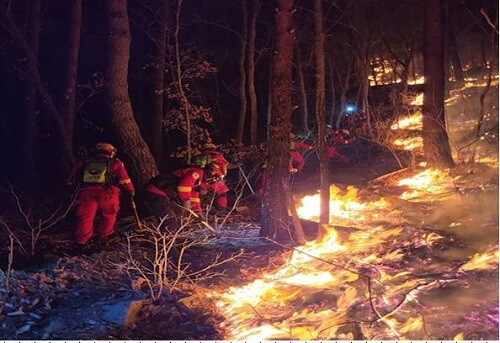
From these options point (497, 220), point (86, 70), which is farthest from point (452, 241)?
point (86, 70)

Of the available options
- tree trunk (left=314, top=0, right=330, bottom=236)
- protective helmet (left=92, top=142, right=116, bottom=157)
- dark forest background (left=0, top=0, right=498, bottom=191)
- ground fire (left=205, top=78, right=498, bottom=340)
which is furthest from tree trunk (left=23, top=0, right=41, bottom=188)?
ground fire (left=205, top=78, right=498, bottom=340)

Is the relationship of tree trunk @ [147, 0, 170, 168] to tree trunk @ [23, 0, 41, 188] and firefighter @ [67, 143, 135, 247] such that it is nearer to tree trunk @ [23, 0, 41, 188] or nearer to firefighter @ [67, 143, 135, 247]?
tree trunk @ [23, 0, 41, 188]

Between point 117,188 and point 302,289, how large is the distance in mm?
3786

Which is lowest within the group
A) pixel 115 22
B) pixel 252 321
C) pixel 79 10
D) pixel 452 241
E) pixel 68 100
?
pixel 252 321

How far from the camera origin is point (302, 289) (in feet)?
17.7

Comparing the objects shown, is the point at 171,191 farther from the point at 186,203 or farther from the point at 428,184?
the point at 428,184

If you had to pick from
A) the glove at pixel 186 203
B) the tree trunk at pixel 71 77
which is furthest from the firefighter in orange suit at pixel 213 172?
the tree trunk at pixel 71 77

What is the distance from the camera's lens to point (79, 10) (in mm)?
12477

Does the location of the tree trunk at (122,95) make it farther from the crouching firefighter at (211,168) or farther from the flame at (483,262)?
the flame at (483,262)

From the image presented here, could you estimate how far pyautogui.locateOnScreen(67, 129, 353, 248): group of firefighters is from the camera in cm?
756

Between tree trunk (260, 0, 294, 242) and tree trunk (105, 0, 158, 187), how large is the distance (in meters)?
2.57

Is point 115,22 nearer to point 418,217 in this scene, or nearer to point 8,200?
point 418,217

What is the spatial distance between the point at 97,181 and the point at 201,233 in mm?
1813

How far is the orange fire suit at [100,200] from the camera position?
7.46 m
